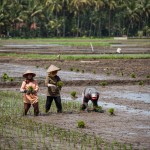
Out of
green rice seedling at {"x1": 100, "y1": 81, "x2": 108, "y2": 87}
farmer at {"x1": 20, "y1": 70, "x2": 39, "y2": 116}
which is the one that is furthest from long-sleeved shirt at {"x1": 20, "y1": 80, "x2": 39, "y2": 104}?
green rice seedling at {"x1": 100, "y1": 81, "x2": 108, "y2": 87}

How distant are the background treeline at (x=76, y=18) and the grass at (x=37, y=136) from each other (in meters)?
59.2

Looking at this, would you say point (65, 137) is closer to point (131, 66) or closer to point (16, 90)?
point (16, 90)

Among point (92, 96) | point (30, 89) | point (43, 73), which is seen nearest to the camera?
point (30, 89)

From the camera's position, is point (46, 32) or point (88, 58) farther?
point (46, 32)

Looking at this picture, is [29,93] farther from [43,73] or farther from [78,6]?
[78,6]

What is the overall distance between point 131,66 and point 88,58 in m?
4.77

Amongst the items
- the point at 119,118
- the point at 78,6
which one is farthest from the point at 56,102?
the point at 78,6

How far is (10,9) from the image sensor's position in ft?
233

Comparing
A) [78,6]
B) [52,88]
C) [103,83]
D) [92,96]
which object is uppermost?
[78,6]

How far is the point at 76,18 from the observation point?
82375mm

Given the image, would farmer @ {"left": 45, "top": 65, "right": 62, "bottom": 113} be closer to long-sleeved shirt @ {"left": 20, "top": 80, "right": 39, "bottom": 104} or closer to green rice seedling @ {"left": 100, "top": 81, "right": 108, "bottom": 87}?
→ long-sleeved shirt @ {"left": 20, "top": 80, "right": 39, "bottom": 104}

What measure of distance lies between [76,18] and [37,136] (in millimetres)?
73379

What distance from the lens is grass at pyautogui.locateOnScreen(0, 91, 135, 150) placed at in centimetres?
866

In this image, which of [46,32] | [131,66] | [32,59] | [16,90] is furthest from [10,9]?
[16,90]
